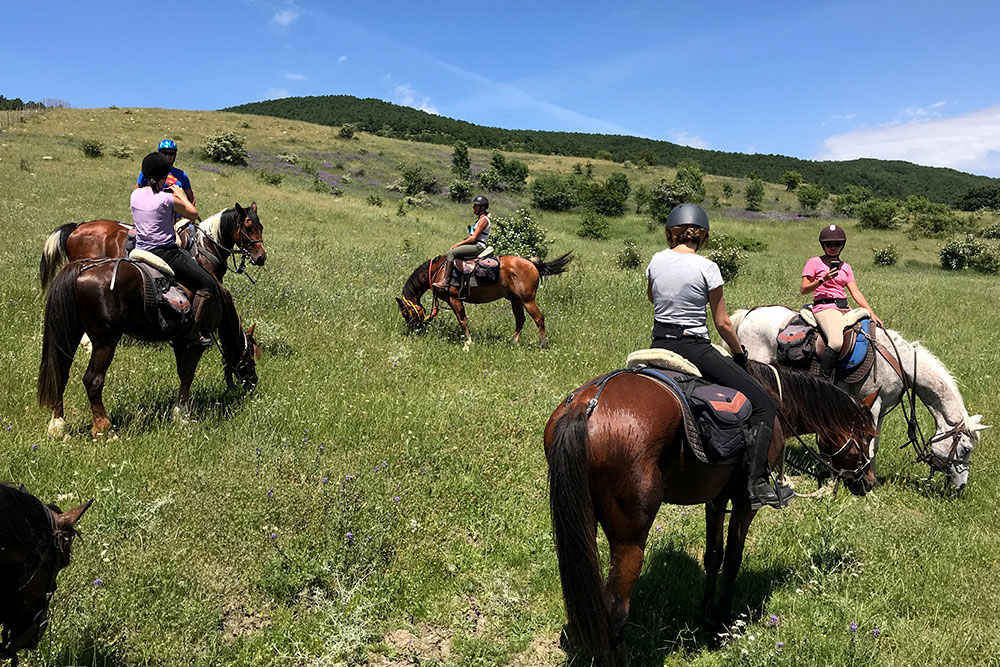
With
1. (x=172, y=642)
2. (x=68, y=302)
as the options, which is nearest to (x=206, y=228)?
(x=68, y=302)

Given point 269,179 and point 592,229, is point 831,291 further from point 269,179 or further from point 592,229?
point 269,179

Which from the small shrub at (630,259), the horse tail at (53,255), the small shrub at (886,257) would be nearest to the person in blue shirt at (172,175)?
the horse tail at (53,255)

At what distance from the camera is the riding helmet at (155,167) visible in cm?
617

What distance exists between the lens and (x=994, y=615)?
4.38 m

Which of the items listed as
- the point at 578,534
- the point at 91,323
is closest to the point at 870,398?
the point at 578,534

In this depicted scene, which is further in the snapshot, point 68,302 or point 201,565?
point 68,302

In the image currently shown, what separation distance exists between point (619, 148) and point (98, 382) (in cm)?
14772

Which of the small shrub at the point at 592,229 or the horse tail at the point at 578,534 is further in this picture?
the small shrub at the point at 592,229

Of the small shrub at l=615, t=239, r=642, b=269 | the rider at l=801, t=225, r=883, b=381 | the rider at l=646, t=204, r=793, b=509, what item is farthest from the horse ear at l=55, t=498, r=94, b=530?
the small shrub at l=615, t=239, r=642, b=269

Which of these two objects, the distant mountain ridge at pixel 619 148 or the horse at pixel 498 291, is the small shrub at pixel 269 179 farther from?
the distant mountain ridge at pixel 619 148

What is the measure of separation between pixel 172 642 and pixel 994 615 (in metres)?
6.15

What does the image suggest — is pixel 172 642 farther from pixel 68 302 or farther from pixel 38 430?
pixel 68 302

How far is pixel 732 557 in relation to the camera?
439cm

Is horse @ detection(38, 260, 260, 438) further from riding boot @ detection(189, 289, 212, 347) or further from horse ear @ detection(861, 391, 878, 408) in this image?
horse ear @ detection(861, 391, 878, 408)
